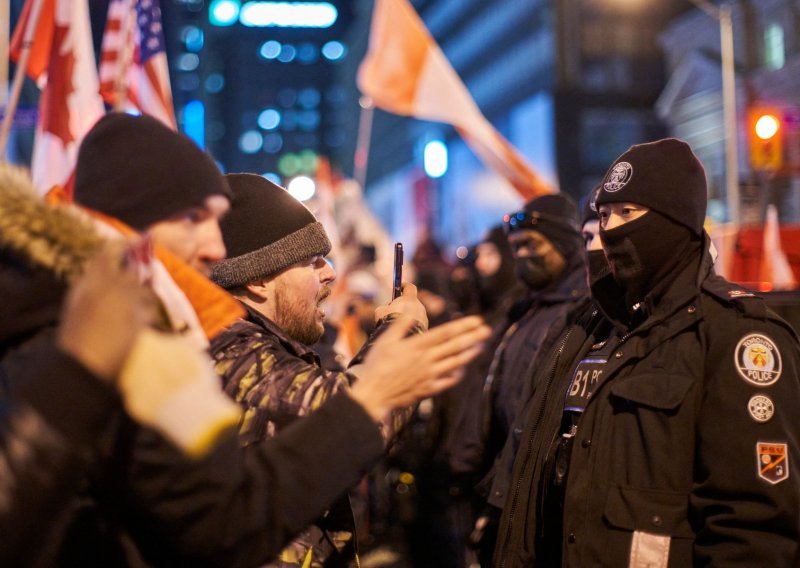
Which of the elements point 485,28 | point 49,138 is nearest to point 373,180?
point 485,28

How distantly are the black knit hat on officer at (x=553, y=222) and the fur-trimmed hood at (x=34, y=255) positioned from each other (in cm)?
445

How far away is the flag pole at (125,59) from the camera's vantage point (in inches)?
259

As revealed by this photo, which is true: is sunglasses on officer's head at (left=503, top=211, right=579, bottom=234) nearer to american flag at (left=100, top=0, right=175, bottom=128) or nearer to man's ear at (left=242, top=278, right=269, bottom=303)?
american flag at (left=100, top=0, right=175, bottom=128)

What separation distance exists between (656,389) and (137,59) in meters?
5.17

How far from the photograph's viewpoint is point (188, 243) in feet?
7.00

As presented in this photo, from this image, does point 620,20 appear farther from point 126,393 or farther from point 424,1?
point 126,393

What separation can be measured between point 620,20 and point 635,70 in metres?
3.09

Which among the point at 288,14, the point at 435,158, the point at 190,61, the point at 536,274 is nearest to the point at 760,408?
the point at 536,274

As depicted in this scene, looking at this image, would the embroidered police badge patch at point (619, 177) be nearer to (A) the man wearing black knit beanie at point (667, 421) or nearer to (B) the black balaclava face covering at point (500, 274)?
(A) the man wearing black knit beanie at point (667, 421)

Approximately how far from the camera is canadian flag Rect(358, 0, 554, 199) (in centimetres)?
924

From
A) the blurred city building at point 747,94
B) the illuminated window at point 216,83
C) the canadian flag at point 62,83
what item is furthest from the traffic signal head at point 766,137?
the illuminated window at point 216,83

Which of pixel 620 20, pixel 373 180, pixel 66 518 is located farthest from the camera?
pixel 373 180

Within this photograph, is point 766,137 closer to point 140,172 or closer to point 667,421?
point 667,421

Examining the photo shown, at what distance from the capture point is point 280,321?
3.33m
